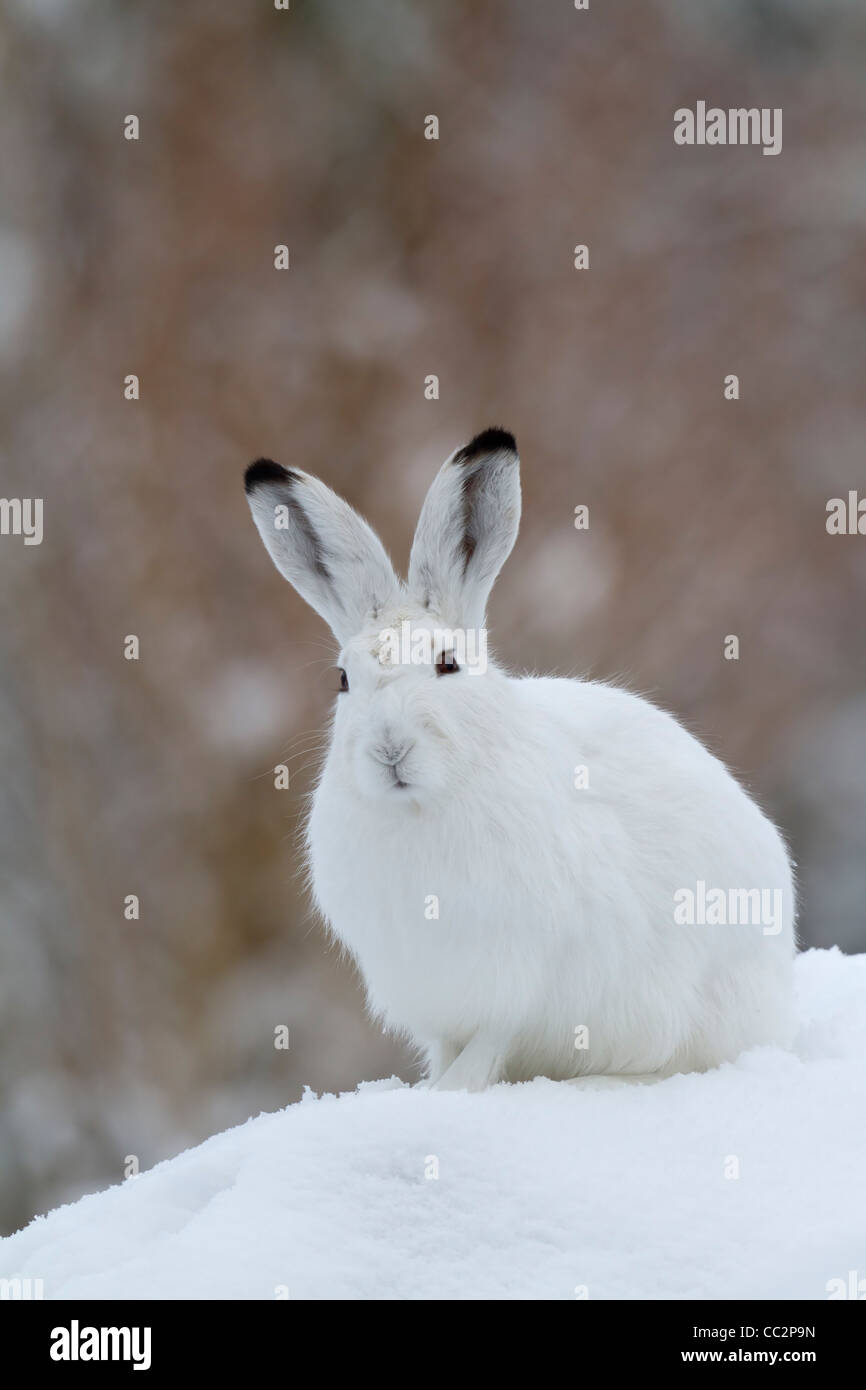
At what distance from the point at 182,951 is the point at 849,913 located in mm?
1264

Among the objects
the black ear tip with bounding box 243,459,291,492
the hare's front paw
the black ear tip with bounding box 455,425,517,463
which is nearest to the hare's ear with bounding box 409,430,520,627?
the black ear tip with bounding box 455,425,517,463

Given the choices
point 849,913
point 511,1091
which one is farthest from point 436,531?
point 849,913

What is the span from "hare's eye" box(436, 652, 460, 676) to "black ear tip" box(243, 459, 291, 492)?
23 cm

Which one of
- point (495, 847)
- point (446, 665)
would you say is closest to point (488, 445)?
point (446, 665)

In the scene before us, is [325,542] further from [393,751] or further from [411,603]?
[393,751]

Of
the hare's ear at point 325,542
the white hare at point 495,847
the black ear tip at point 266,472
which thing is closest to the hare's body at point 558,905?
the white hare at point 495,847

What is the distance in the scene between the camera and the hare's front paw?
45.0 inches

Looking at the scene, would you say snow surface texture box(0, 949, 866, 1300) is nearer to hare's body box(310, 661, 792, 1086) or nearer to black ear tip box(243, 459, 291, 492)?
hare's body box(310, 661, 792, 1086)

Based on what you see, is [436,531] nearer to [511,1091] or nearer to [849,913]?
[511,1091]

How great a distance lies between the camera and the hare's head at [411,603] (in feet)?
3.53

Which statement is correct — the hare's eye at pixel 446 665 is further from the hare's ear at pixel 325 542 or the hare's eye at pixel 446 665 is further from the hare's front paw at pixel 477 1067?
the hare's front paw at pixel 477 1067

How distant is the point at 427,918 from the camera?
1.11 metres

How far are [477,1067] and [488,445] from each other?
0.55m
